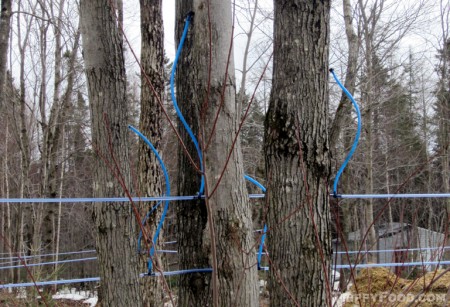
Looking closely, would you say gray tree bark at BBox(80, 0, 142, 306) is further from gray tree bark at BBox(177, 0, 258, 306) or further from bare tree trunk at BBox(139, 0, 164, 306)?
bare tree trunk at BBox(139, 0, 164, 306)

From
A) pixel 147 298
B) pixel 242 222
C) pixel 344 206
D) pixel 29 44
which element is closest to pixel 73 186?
pixel 29 44

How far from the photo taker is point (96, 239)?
96.8 inches

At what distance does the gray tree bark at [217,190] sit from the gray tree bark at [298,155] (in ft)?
0.63

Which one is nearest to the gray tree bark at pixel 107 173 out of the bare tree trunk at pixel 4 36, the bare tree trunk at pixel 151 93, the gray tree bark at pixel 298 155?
the gray tree bark at pixel 298 155

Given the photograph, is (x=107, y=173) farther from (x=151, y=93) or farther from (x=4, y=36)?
(x=151, y=93)

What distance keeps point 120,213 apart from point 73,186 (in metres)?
17.9

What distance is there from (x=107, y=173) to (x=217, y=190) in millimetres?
782

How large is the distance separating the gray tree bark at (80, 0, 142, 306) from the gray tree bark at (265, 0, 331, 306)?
0.97 m

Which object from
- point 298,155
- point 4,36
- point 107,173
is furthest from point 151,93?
point 298,155

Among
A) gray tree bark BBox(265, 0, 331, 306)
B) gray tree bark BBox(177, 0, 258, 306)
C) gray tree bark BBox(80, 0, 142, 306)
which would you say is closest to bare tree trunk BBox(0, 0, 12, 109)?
gray tree bark BBox(80, 0, 142, 306)

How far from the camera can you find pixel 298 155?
174 cm

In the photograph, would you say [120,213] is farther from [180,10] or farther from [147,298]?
[147,298]

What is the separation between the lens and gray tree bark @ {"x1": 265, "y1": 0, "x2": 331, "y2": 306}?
1725 mm

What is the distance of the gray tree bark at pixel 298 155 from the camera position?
1725mm
